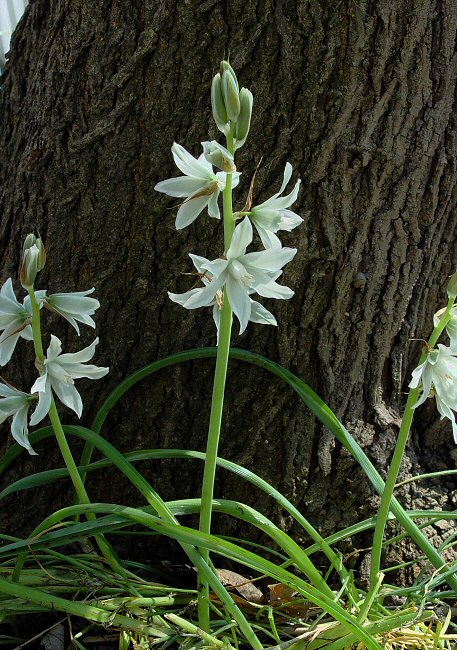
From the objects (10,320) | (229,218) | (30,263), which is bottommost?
(10,320)

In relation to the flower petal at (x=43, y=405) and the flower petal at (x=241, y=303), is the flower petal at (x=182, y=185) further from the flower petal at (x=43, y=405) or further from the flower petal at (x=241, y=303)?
the flower petal at (x=43, y=405)

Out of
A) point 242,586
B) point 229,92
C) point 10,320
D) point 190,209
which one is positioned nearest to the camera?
point 229,92

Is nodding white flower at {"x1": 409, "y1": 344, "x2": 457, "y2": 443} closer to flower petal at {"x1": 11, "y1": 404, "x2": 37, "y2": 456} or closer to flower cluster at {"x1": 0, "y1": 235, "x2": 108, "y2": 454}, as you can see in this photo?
flower cluster at {"x1": 0, "y1": 235, "x2": 108, "y2": 454}

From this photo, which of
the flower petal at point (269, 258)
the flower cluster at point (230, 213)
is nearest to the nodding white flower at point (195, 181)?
the flower cluster at point (230, 213)

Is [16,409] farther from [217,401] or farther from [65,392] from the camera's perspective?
[217,401]

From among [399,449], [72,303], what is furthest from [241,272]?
[399,449]

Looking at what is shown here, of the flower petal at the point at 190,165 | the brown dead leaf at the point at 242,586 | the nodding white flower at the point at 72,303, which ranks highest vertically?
the flower petal at the point at 190,165

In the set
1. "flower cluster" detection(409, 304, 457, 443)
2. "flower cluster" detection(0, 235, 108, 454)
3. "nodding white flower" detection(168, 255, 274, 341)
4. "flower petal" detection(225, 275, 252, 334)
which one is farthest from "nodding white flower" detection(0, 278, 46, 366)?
"flower cluster" detection(409, 304, 457, 443)
